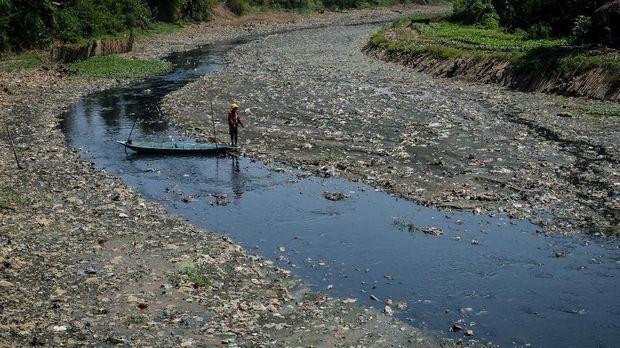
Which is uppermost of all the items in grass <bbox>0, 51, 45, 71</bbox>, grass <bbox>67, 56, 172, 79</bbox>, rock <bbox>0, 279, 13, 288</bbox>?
grass <bbox>0, 51, 45, 71</bbox>

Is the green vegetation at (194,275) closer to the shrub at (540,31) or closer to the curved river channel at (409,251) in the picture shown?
the curved river channel at (409,251)

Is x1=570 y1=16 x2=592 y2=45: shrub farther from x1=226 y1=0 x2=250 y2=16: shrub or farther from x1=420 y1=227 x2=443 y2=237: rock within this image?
x1=226 y1=0 x2=250 y2=16: shrub

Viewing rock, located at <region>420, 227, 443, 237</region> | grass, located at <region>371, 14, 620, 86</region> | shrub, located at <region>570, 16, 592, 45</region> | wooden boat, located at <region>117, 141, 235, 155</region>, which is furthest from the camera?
shrub, located at <region>570, 16, 592, 45</region>

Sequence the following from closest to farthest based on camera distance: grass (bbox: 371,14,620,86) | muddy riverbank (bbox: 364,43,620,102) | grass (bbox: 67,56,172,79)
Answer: muddy riverbank (bbox: 364,43,620,102), grass (bbox: 371,14,620,86), grass (bbox: 67,56,172,79)

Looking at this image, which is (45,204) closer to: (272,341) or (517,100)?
(272,341)

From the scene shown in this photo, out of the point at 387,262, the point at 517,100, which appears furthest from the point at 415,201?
the point at 517,100

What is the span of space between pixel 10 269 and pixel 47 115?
22104 mm

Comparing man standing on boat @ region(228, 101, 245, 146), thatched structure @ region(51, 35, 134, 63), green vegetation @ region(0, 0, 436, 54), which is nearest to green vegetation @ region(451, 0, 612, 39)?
man standing on boat @ region(228, 101, 245, 146)

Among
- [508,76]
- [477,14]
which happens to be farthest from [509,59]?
[477,14]

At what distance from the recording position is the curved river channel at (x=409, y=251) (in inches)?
585

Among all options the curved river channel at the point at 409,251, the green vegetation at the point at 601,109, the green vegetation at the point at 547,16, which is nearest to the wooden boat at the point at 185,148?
the curved river channel at the point at 409,251

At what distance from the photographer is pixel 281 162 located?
89.6 ft

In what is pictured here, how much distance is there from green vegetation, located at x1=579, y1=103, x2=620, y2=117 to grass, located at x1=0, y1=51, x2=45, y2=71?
A: 35934 mm

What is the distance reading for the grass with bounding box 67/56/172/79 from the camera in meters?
49.5
